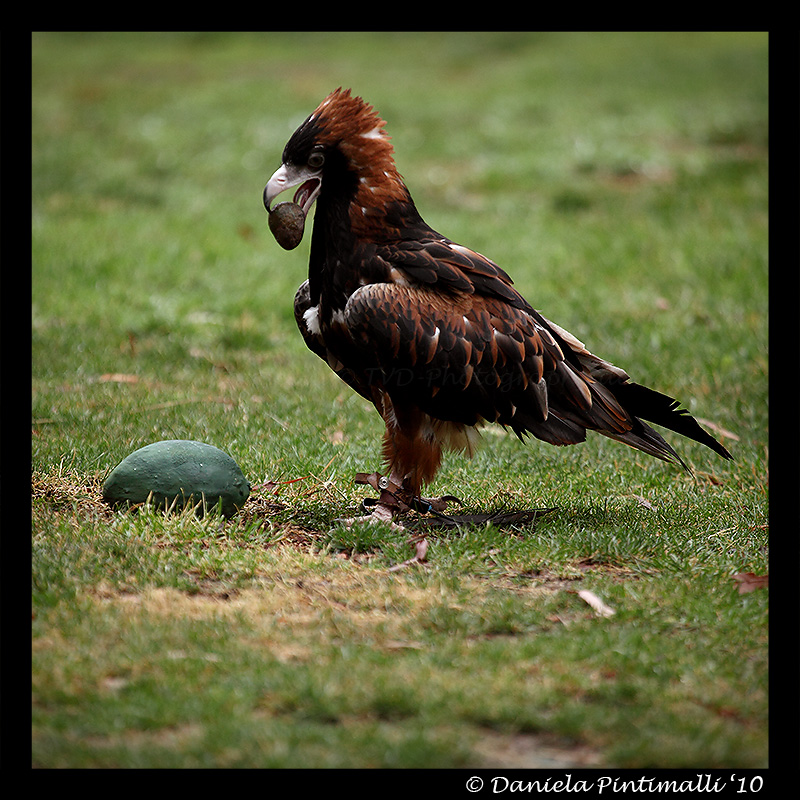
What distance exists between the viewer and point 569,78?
61.9 ft

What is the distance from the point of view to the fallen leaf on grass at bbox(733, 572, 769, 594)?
438 cm

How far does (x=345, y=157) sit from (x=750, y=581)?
259 cm

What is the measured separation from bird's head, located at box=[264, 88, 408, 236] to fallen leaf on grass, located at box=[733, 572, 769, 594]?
7.56 feet

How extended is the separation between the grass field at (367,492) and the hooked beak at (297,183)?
145 centimetres

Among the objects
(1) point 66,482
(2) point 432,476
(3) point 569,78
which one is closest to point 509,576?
(2) point 432,476

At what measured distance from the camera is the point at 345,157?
4832 millimetres

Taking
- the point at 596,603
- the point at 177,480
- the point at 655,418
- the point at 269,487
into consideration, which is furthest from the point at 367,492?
the point at 596,603

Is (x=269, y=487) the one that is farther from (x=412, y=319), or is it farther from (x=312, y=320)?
(x=412, y=319)

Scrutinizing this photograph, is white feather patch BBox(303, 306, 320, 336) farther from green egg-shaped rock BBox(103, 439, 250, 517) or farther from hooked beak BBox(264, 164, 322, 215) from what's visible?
green egg-shaped rock BBox(103, 439, 250, 517)

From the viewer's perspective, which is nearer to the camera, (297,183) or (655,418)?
(297,183)

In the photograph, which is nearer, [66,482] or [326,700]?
[326,700]

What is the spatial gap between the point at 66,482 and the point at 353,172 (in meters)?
2.06

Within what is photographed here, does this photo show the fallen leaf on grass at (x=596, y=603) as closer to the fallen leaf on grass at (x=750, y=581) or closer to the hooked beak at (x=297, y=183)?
the fallen leaf on grass at (x=750, y=581)

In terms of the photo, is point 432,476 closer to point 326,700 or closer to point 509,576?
point 509,576
